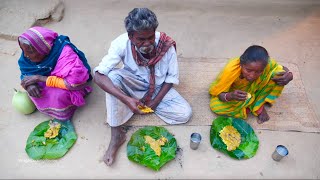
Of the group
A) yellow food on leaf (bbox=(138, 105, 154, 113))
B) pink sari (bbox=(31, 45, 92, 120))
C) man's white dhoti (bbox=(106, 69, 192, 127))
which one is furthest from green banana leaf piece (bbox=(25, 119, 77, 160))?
yellow food on leaf (bbox=(138, 105, 154, 113))

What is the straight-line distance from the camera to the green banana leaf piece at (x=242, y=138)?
282cm

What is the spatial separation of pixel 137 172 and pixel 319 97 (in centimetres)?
214

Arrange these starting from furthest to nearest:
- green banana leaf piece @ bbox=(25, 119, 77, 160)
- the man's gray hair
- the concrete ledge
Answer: the concrete ledge, green banana leaf piece @ bbox=(25, 119, 77, 160), the man's gray hair

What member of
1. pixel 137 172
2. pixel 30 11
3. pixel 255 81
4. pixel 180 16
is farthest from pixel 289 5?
pixel 30 11

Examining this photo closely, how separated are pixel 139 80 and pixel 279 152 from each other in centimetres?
143

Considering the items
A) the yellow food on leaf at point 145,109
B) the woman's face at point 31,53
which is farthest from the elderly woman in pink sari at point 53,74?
the yellow food on leaf at point 145,109

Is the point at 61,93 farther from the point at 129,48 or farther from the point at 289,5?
the point at 289,5

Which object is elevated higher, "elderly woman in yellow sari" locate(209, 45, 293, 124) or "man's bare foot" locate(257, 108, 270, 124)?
"elderly woman in yellow sari" locate(209, 45, 293, 124)

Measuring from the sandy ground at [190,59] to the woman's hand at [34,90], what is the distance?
330 mm

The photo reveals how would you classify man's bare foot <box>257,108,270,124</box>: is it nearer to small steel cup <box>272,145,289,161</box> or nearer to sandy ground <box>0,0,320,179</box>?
sandy ground <box>0,0,320,179</box>

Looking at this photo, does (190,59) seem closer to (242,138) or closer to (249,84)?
(249,84)

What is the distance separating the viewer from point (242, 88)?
2986 millimetres

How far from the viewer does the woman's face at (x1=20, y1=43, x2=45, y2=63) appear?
2630mm

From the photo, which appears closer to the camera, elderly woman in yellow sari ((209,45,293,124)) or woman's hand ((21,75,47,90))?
elderly woman in yellow sari ((209,45,293,124))
